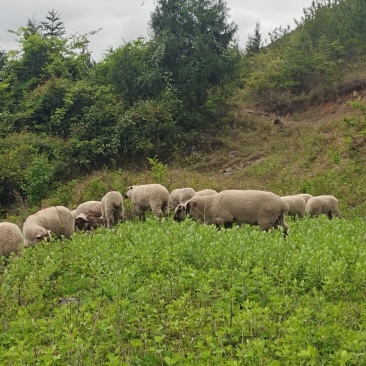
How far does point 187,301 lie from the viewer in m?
6.32

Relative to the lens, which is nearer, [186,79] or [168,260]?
[168,260]

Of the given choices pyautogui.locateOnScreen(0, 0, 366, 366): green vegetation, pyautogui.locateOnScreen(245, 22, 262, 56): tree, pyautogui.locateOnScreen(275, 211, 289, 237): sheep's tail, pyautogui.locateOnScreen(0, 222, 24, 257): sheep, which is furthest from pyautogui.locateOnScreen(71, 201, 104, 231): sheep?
pyautogui.locateOnScreen(245, 22, 262, 56): tree

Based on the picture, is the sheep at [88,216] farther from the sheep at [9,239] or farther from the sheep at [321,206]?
the sheep at [321,206]

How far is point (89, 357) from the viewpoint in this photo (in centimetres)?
495

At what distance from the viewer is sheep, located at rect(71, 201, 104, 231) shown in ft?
52.5

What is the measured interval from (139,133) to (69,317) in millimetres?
25211

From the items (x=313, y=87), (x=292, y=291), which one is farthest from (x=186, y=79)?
(x=292, y=291)

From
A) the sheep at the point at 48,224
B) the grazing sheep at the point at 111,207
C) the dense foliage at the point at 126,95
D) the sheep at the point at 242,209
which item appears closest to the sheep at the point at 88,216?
the grazing sheep at the point at 111,207

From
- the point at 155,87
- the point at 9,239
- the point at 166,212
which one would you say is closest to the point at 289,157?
the point at 155,87

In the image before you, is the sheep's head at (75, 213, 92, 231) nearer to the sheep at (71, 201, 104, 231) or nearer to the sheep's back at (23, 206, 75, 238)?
the sheep at (71, 201, 104, 231)

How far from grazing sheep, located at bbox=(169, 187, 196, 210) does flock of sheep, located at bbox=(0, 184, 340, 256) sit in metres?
0.10

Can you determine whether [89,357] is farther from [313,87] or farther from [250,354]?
[313,87]

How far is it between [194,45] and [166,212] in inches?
765

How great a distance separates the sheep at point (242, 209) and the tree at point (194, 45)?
21201 millimetres
